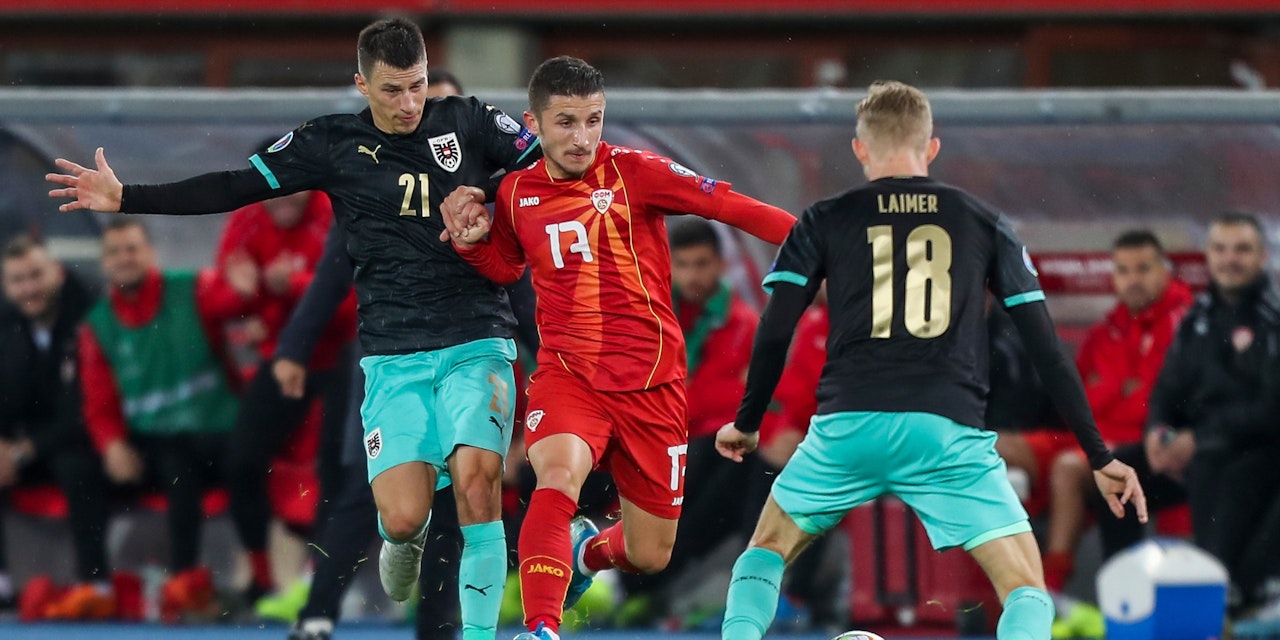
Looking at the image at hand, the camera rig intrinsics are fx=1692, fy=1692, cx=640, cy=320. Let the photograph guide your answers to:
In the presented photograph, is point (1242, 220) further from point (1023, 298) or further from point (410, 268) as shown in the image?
point (410, 268)

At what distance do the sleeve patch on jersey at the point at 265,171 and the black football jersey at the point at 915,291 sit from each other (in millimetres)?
1916

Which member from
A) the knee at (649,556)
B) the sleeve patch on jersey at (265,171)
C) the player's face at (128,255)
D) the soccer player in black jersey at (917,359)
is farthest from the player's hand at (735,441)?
the player's face at (128,255)

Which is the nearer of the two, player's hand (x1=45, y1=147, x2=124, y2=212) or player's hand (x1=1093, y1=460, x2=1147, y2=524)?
player's hand (x1=1093, y1=460, x2=1147, y2=524)

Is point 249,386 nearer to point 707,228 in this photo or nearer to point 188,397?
point 188,397

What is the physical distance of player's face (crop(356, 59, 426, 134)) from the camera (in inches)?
223

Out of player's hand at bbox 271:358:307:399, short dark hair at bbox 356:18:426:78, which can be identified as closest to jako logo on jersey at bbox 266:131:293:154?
short dark hair at bbox 356:18:426:78

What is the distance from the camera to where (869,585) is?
7.66 meters

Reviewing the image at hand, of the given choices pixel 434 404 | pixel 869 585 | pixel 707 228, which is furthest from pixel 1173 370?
pixel 434 404

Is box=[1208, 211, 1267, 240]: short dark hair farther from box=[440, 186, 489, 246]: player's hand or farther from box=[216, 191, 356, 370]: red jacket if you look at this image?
box=[216, 191, 356, 370]: red jacket

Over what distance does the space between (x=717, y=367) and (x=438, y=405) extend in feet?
7.36

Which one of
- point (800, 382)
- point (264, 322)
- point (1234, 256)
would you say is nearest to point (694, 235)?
point (800, 382)

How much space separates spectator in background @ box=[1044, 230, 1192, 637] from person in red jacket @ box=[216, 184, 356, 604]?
136 inches

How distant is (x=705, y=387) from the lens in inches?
302

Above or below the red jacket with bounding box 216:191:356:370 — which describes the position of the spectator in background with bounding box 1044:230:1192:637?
below
